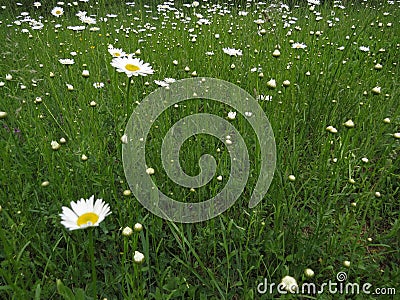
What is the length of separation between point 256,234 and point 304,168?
0.59 metres

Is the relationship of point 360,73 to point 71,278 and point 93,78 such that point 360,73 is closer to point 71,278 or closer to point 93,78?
point 93,78

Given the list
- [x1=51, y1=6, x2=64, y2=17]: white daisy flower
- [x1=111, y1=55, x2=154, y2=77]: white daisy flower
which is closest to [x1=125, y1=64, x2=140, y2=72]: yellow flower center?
[x1=111, y1=55, x2=154, y2=77]: white daisy flower

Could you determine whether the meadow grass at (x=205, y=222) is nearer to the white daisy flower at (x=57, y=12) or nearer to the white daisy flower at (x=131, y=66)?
the white daisy flower at (x=131, y=66)

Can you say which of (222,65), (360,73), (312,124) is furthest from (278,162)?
(360,73)

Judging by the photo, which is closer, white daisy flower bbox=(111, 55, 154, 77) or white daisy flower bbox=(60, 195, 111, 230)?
white daisy flower bbox=(60, 195, 111, 230)
